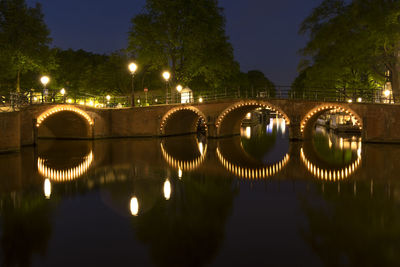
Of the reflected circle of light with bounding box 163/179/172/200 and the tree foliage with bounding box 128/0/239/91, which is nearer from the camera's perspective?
the reflected circle of light with bounding box 163/179/172/200

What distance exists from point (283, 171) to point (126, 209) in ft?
26.2

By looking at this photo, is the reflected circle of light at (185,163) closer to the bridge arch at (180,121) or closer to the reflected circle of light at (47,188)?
the reflected circle of light at (47,188)

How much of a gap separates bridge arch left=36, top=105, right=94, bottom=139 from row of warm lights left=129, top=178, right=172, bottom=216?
19.7 meters

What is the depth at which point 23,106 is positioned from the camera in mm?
25172

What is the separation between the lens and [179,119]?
37.9 metres

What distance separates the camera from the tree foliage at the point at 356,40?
26.0 m

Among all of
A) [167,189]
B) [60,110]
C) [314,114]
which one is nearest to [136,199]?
[167,189]

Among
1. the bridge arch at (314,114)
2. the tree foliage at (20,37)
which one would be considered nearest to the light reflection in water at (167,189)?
the bridge arch at (314,114)

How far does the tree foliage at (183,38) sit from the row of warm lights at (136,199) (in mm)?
25584

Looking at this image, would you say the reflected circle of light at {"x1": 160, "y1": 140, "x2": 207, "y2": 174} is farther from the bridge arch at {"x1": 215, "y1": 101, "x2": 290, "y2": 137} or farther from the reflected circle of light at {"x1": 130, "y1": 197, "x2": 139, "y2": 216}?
the bridge arch at {"x1": 215, "y1": 101, "x2": 290, "y2": 137}

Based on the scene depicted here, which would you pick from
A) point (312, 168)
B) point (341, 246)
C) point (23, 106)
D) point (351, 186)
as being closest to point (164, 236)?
point (341, 246)

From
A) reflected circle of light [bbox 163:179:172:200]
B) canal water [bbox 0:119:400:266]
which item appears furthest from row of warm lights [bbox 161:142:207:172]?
reflected circle of light [bbox 163:179:172:200]

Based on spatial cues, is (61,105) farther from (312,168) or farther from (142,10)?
(312,168)

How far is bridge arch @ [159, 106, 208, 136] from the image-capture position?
110 ft
